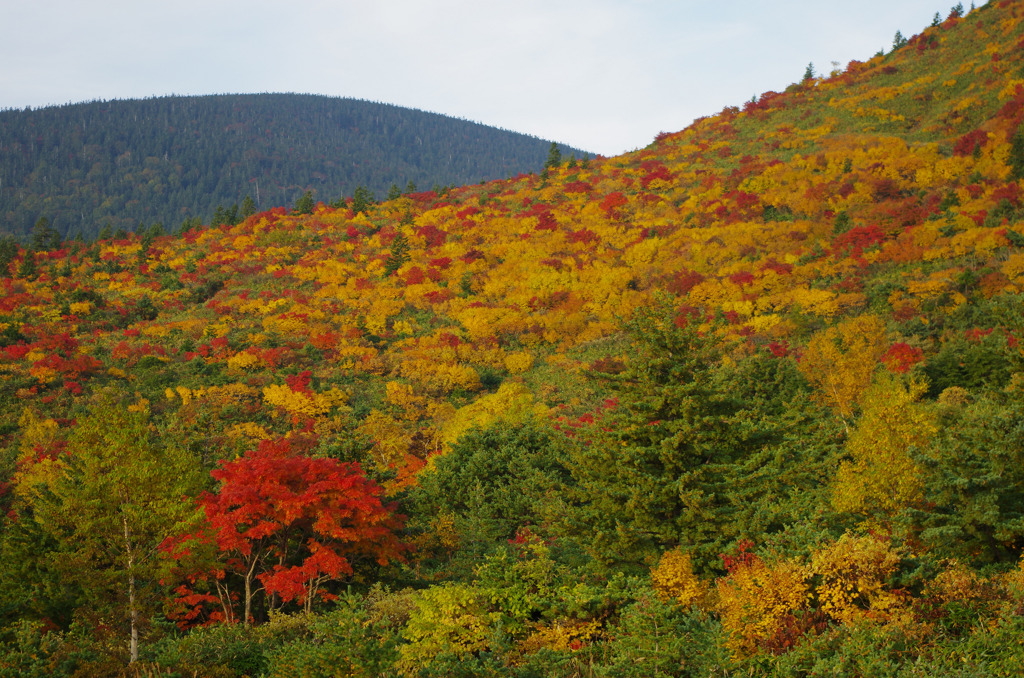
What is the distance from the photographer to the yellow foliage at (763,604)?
927 centimetres

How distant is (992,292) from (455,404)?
95.9 ft

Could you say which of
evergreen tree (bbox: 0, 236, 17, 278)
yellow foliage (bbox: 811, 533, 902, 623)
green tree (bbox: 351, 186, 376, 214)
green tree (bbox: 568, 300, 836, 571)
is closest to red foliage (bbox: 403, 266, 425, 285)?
green tree (bbox: 351, 186, 376, 214)

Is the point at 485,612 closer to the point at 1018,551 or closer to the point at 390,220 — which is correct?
the point at 1018,551

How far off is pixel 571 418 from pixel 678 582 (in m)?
18.9

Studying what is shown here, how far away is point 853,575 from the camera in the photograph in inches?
370

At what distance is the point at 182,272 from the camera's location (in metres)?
64.3

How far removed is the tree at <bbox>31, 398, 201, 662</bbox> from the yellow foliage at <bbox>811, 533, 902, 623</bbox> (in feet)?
39.9

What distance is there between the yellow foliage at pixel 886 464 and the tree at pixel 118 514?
1560 cm

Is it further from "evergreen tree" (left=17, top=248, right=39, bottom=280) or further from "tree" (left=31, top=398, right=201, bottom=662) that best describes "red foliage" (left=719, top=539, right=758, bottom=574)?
"evergreen tree" (left=17, top=248, right=39, bottom=280)

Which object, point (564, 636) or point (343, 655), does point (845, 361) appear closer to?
point (564, 636)

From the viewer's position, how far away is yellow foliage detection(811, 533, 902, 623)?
9.17 m

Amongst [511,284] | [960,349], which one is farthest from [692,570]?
[511,284]

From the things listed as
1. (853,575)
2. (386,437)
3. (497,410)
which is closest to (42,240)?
(386,437)

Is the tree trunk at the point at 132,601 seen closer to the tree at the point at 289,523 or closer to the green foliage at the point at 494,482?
the tree at the point at 289,523
